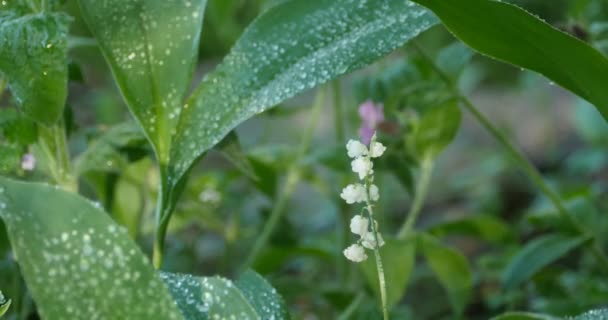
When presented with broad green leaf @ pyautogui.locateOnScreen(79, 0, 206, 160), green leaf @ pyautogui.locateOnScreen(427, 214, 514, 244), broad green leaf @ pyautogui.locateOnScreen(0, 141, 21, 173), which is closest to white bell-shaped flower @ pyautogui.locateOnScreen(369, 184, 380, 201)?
broad green leaf @ pyautogui.locateOnScreen(79, 0, 206, 160)

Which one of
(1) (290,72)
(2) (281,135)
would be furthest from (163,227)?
(2) (281,135)

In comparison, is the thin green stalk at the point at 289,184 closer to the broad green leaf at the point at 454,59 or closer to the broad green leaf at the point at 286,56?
the broad green leaf at the point at 454,59

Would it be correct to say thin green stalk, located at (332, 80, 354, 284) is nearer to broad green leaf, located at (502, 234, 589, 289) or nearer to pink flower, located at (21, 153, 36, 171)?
broad green leaf, located at (502, 234, 589, 289)

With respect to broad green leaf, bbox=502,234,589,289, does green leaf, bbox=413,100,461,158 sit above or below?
above

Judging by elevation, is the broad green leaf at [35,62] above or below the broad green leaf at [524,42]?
below

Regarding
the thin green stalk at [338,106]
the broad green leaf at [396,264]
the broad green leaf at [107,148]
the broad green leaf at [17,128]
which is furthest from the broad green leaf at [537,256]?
the broad green leaf at [17,128]

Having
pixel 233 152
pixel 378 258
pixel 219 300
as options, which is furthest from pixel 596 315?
pixel 233 152

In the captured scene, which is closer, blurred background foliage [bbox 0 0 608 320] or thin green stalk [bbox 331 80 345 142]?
blurred background foliage [bbox 0 0 608 320]
